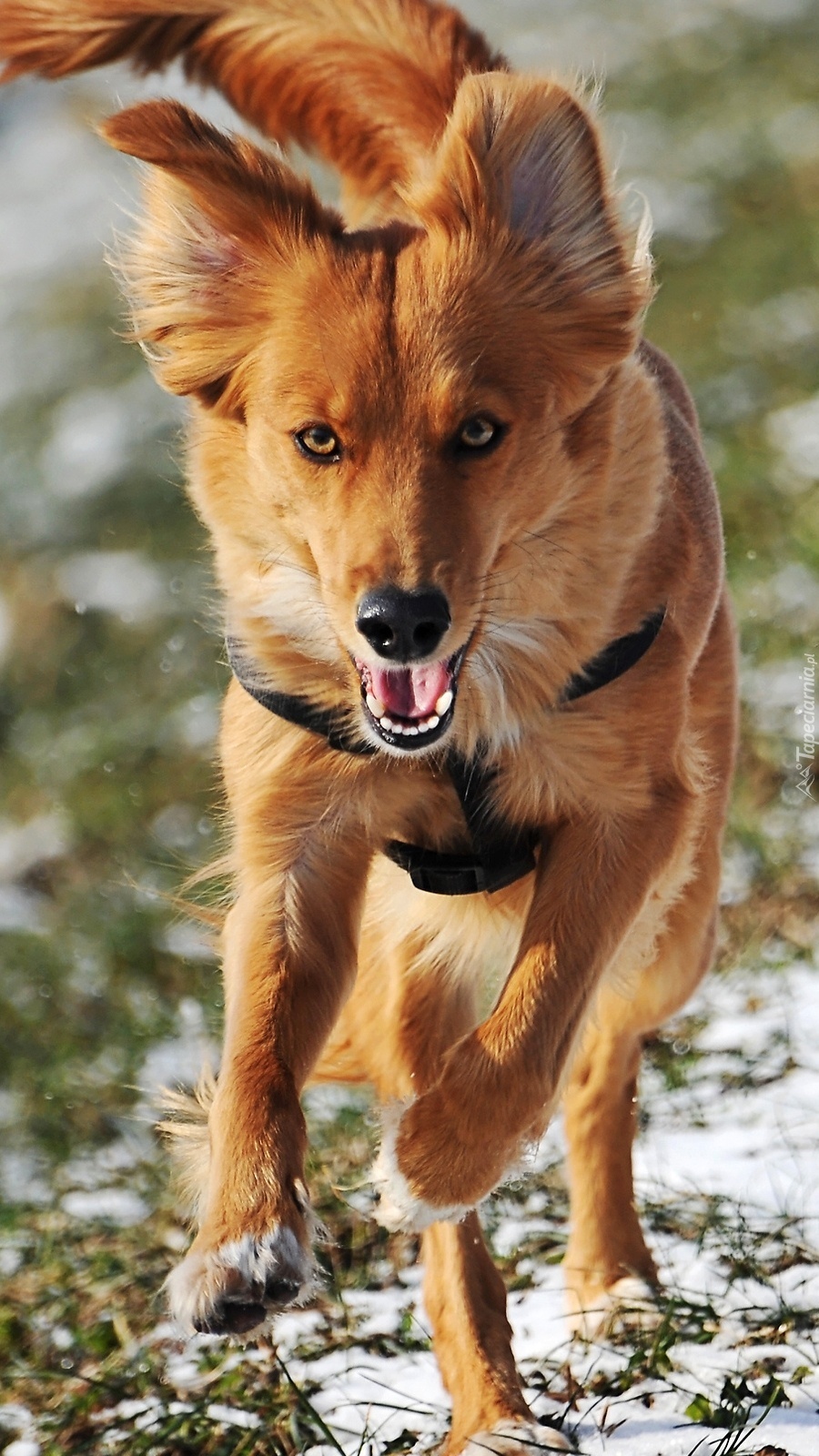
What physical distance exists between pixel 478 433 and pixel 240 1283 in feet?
4.69

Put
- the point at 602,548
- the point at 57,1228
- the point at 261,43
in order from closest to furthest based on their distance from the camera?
the point at 602,548 → the point at 261,43 → the point at 57,1228

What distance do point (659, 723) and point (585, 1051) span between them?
3.60 feet

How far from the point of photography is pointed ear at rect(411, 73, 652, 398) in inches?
121

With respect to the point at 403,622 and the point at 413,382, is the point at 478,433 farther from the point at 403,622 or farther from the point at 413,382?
the point at 403,622

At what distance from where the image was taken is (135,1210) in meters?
4.83

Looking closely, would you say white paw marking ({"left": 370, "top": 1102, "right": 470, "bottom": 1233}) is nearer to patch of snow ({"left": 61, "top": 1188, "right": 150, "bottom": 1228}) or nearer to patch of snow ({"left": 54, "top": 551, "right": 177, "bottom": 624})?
patch of snow ({"left": 61, "top": 1188, "right": 150, "bottom": 1228})

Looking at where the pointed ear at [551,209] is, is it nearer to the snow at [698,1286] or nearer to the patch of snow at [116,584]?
the snow at [698,1286]

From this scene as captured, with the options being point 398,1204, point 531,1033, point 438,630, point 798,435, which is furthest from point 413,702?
point 798,435

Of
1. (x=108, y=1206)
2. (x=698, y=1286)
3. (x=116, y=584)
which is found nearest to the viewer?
(x=698, y=1286)

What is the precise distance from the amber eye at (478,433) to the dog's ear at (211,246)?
0.49 metres

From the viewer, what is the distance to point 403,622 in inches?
107

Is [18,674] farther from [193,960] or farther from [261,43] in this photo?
[261,43]

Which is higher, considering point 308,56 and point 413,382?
point 308,56

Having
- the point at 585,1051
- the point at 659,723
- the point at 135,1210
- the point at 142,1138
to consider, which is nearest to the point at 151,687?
the point at 142,1138
